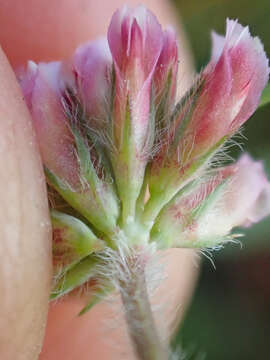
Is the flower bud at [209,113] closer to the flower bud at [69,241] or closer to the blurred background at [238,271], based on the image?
the flower bud at [69,241]

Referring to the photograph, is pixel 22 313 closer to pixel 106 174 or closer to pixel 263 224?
pixel 106 174

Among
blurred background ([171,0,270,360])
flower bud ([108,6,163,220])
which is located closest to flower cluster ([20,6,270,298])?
flower bud ([108,6,163,220])

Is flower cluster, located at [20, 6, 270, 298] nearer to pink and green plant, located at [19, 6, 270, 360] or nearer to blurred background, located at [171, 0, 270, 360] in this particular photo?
pink and green plant, located at [19, 6, 270, 360]

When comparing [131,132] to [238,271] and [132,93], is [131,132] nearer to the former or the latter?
[132,93]

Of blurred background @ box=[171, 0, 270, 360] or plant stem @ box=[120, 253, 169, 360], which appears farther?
blurred background @ box=[171, 0, 270, 360]

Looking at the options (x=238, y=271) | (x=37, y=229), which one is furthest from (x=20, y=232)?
(x=238, y=271)

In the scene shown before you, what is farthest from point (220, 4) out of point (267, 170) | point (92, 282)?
point (92, 282)
